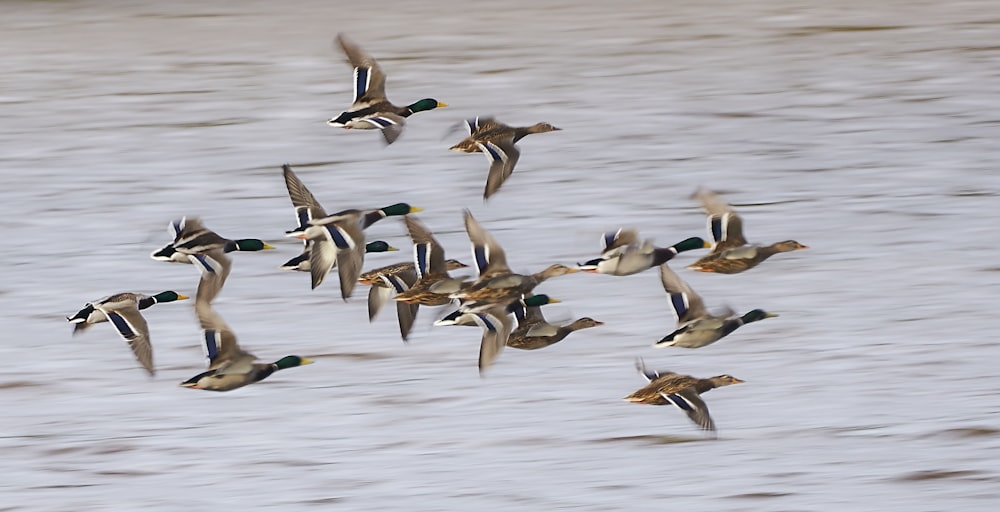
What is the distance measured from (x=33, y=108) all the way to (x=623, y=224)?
5.79 meters

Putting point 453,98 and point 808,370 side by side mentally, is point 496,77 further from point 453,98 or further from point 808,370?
point 808,370

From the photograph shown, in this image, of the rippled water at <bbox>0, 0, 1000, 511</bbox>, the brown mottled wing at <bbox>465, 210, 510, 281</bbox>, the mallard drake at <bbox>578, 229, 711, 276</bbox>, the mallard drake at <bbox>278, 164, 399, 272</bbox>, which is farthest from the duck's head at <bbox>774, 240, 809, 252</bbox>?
the mallard drake at <bbox>278, 164, 399, 272</bbox>

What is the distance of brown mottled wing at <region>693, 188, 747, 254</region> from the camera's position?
343 inches

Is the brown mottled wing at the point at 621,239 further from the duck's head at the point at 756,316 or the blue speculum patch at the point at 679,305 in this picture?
the duck's head at the point at 756,316

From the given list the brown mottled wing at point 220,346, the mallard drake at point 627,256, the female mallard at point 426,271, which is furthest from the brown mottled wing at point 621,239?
the brown mottled wing at point 220,346

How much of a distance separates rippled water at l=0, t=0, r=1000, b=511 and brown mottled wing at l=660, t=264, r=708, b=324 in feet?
1.49

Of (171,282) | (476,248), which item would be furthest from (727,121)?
(476,248)

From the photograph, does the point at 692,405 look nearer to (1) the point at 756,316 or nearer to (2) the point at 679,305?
(2) the point at 679,305

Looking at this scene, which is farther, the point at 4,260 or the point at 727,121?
the point at 727,121

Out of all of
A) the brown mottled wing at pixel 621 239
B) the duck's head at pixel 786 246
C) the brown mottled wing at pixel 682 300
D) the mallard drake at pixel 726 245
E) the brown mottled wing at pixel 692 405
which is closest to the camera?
the brown mottled wing at pixel 692 405

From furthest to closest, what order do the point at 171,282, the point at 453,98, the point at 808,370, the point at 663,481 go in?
1. the point at 453,98
2. the point at 171,282
3. the point at 808,370
4. the point at 663,481

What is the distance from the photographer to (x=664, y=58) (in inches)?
613

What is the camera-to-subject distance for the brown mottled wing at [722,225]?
28.6 ft

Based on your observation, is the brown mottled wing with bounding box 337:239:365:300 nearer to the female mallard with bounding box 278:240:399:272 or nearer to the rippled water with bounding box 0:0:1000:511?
the female mallard with bounding box 278:240:399:272
